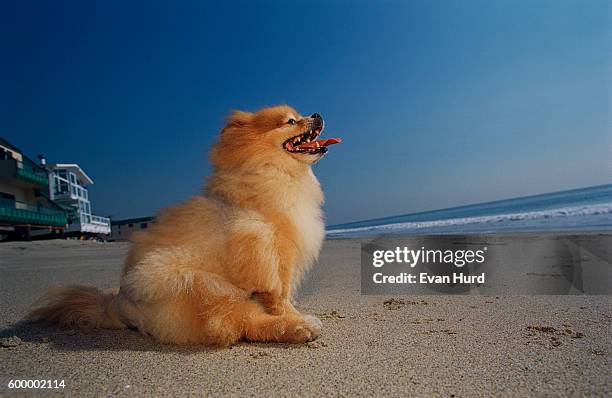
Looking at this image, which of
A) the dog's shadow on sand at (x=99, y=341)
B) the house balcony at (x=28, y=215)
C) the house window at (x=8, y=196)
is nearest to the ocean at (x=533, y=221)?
the dog's shadow on sand at (x=99, y=341)

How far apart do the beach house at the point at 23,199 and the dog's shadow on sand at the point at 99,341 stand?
1462 cm

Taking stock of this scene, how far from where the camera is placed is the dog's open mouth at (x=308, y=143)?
8.88 feet

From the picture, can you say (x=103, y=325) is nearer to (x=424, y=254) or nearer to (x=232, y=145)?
(x=232, y=145)

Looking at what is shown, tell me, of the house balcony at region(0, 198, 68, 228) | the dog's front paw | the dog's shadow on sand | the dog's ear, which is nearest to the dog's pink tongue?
the dog's ear

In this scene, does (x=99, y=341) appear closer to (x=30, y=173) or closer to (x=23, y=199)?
(x=30, y=173)

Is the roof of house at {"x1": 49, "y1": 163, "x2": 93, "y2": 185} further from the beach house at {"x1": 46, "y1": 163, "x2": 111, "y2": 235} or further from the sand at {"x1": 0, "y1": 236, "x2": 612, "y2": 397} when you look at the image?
the sand at {"x1": 0, "y1": 236, "x2": 612, "y2": 397}

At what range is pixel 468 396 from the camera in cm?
150

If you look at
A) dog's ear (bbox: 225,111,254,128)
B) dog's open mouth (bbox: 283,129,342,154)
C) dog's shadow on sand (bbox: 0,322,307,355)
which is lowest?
dog's shadow on sand (bbox: 0,322,307,355)

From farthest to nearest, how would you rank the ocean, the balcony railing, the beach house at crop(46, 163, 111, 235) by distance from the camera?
1. the beach house at crop(46, 163, 111, 235)
2. the balcony railing
3. the ocean

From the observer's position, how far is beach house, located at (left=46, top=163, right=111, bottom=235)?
874 inches

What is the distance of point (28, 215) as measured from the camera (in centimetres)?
1623

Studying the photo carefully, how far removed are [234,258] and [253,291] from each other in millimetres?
210

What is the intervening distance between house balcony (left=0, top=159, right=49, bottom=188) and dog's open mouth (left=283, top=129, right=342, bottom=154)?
18.2 m

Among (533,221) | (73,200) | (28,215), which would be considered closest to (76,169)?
(73,200)
